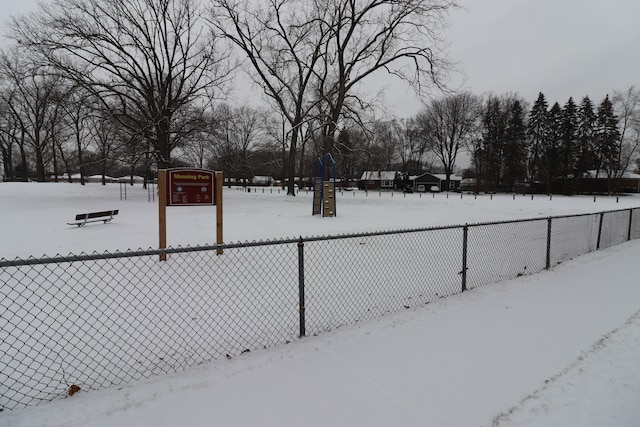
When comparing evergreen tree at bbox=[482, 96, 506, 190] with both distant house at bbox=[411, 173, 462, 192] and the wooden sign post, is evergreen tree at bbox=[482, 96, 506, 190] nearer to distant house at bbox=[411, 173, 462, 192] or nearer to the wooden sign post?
distant house at bbox=[411, 173, 462, 192]

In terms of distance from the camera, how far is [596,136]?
1916 inches

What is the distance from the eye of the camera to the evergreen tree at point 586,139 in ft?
157

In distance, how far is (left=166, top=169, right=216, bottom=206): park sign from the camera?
23.1 feet

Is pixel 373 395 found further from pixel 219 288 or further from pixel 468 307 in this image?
pixel 219 288

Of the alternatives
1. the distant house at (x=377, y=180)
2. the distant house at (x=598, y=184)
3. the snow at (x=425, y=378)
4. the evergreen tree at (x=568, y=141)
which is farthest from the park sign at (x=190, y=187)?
the distant house at (x=377, y=180)

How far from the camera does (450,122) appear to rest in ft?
196

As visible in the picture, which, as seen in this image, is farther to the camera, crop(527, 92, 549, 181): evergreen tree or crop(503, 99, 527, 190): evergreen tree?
crop(527, 92, 549, 181): evergreen tree

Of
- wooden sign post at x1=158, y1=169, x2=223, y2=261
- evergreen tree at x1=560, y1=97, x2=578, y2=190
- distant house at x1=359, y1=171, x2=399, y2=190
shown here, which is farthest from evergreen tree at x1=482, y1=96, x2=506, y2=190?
wooden sign post at x1=158, y1=169, x2=223, y2=261

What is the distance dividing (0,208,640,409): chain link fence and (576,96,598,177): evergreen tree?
161 feet

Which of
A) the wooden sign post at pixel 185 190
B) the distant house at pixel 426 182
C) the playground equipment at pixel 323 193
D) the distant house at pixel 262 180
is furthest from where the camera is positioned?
the distant house at pixel 262 180

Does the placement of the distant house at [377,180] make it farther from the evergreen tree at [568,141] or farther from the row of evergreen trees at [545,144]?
the evergreen tree at [568,141]

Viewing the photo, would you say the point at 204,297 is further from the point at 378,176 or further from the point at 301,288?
the point at 378,176

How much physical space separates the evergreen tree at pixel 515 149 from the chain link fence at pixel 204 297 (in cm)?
4988

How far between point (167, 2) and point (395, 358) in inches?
1151
